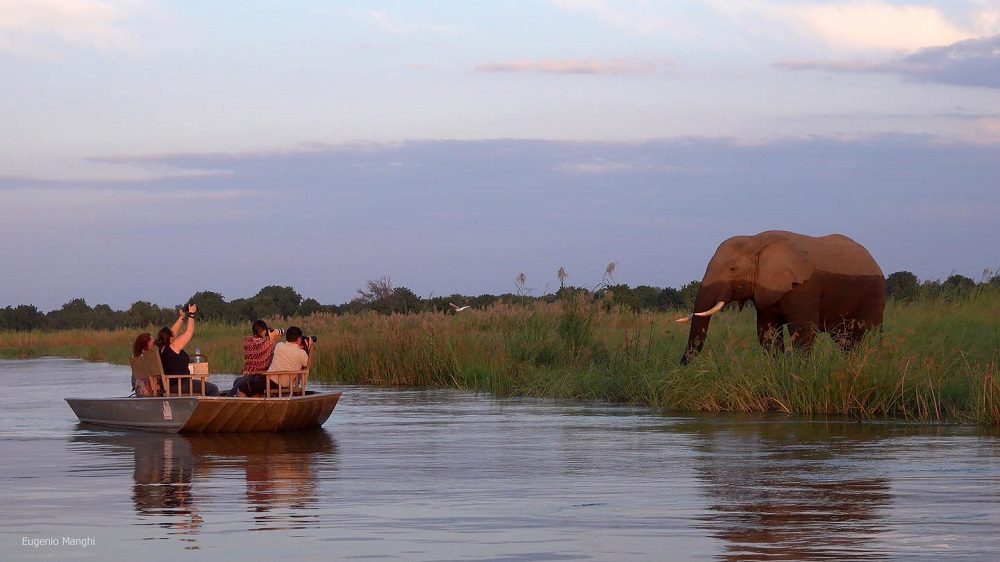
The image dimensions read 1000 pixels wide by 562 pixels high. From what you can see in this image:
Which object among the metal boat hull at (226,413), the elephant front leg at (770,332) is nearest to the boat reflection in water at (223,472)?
the metal boat hull at (226,413)

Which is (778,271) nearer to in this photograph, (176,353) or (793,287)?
(793,287)

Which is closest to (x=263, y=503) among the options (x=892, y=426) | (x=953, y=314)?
(x=892, y=426)

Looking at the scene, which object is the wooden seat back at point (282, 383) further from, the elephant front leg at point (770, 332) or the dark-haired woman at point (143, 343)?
the elephant front leg at point (770, 332)

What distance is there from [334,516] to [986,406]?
9.60m

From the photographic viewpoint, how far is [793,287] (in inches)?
894

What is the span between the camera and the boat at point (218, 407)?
17688 millimetres

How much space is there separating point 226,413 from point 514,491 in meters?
6.95

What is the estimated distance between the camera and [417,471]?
13398 mm

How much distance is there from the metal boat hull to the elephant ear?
25.7 ft

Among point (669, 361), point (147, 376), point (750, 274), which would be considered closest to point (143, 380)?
point (147, 376)

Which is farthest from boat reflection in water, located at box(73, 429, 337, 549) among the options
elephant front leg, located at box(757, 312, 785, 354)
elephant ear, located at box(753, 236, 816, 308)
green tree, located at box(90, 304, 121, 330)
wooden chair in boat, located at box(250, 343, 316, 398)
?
green tree, located at box(90, 304, 121, 330)

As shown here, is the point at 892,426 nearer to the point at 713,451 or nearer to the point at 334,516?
the point at 713,451

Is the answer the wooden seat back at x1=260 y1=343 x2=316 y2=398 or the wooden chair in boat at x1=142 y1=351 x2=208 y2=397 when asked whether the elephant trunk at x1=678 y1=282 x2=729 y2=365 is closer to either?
the wooden seat back at x1=260 y1=343 x2=316 y2=398

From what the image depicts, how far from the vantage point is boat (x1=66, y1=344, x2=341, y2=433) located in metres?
17.7
